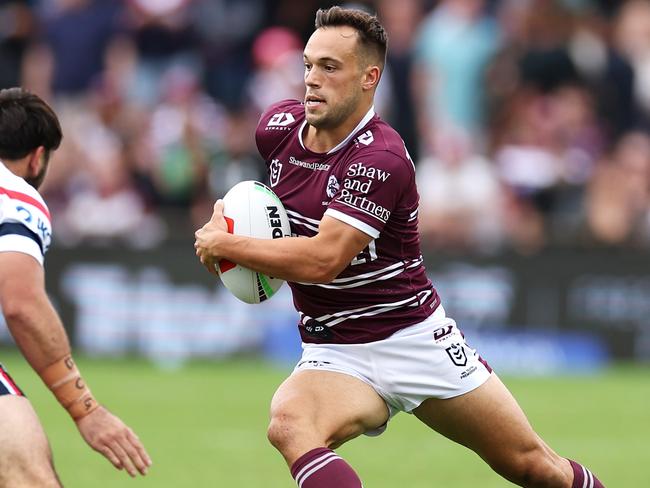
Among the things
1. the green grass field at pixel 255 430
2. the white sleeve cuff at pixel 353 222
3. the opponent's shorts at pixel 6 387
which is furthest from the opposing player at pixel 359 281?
the green grass field at pixel 255 430

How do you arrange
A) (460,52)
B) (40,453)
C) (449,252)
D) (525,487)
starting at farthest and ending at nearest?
(460,52) < (449,252) < (525,487) < (40,453)

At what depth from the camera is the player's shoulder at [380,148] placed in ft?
20.5

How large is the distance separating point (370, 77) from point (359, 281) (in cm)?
94

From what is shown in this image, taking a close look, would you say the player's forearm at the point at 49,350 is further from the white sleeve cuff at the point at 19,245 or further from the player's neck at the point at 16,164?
the player's neck at the point at 16,164

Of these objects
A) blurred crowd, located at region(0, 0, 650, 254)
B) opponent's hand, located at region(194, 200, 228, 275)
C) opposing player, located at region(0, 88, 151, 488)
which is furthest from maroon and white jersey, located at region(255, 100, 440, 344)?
blurred crowd, located at region(0, 0, 650, 254)

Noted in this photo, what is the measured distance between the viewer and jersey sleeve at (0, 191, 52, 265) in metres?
Answer: 5.55

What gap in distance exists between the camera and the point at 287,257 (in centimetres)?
616

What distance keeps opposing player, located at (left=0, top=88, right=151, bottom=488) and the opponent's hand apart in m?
0.76

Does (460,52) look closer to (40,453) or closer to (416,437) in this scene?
(416,437)

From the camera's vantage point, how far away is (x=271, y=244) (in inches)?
244

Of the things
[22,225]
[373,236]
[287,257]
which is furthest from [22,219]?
[373,236]

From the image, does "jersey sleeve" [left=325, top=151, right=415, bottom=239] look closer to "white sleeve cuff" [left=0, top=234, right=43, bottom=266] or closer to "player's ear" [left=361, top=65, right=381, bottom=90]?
"player's ear" [left=361, top=65, right=381, bottom=90]

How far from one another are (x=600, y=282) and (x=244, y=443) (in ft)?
17.4

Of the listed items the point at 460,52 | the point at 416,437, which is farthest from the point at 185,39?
the point at 416,437
